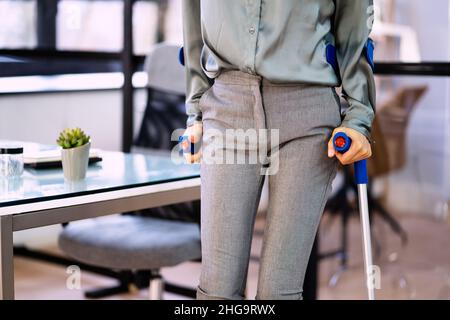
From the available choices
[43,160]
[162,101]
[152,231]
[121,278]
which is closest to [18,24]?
[162,101]

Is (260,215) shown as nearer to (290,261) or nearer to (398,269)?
(398,269)

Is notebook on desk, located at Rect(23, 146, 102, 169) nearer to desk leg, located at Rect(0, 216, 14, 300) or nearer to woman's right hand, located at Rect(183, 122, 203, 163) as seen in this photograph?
desk leg, located at Rect(0, 216, 14, 300)

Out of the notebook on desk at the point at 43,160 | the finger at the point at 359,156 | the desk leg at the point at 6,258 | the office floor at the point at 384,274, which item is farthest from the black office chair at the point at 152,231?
the finger at the point at 359,156

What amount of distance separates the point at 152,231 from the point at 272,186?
3.61ft

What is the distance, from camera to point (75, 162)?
2.16 metres

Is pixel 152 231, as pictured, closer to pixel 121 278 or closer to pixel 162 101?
pixel 162 101

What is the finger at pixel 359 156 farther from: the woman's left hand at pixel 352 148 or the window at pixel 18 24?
the window at pixel 18 24

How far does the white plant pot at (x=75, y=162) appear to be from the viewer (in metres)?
2.15

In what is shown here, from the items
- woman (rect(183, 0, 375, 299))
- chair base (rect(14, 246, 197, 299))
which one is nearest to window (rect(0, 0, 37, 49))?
chair base (rect(14, 246, 197, 299))

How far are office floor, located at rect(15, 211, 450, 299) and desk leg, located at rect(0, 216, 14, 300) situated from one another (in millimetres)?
1607

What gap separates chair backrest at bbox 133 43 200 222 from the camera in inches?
126

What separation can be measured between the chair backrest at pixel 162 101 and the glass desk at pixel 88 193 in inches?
26.6

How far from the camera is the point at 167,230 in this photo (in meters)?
2.77
